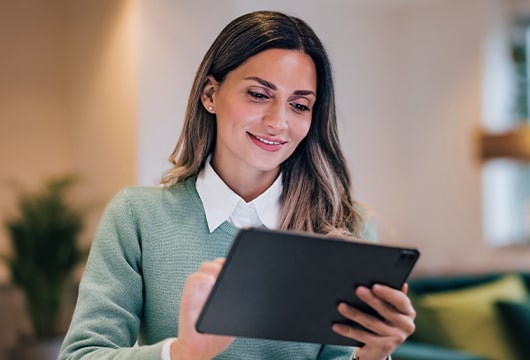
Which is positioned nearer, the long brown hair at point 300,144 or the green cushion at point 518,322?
the long brown hair at point 300,144

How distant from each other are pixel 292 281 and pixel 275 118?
272 millimetres

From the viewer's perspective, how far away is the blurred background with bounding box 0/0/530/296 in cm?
205

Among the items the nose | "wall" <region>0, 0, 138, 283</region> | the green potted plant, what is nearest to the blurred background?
"wall" <region>0, 0, 138, 283</region>

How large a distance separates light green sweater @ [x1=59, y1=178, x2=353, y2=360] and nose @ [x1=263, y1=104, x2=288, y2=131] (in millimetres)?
202

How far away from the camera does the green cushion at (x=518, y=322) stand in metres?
3.14

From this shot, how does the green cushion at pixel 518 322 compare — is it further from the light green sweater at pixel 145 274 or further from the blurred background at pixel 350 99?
the light green sweater at pixel 145 274

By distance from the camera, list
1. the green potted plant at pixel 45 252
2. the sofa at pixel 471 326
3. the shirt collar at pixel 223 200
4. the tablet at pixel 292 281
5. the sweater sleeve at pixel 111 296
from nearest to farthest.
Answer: the tablet at pixel 292 281 → the sweater sleeve at pixel 111 296 → the shirt collar at pixel 223 200 → the sofa at pixel 471 326 → the green potted plant at pixel 45 252

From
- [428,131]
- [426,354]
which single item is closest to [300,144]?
[426,354]

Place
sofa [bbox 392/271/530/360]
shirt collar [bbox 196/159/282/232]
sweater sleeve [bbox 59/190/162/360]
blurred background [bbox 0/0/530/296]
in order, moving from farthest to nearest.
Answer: sofa [bbox 392/271/530/360], blurred background [bbox 0/0/530/296], shirt collar [bbox 196/159/282/232], sweater sleeve [bbox 59/190/162/360]

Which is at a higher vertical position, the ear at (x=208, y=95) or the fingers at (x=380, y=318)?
the ear at (x=208, y=95)

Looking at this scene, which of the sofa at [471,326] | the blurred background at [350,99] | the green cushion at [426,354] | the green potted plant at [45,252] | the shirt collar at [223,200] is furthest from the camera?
the green potted plant at [45,252]

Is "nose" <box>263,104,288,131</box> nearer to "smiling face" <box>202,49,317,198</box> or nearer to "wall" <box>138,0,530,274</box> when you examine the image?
"smiling face" <box>202,49,317,198</box>

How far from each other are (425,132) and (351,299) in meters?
3.79

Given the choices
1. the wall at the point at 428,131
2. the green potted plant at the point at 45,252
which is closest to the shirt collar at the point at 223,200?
the green potted plant at the point at 45,252
